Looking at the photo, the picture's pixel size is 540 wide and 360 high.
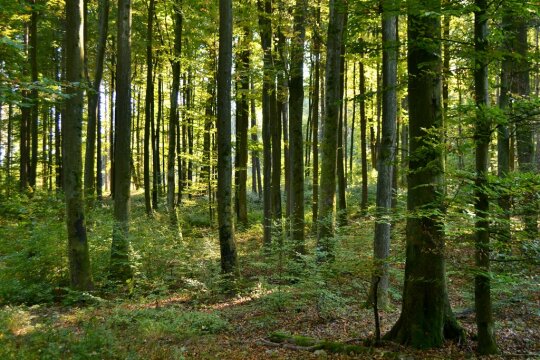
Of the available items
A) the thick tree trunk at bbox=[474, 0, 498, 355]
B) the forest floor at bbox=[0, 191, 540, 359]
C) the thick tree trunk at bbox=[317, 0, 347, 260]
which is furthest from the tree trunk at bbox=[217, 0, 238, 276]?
the thick tree trunk at bbox=[474, 0, 498, 355]

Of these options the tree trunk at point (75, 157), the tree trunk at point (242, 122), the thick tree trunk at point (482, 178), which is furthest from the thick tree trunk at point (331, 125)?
the tree trunk at point (75, 157)

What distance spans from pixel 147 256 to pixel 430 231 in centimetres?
809

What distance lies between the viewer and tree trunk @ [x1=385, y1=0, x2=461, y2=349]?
560cm

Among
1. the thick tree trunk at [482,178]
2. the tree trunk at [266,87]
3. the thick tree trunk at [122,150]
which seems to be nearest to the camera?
the thick tree trunk at [482,178]

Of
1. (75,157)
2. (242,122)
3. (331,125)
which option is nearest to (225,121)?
(331,125)

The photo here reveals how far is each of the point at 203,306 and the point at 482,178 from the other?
7121mm

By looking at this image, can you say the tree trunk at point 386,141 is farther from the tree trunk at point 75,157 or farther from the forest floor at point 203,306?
the tree trunk at point 75,157

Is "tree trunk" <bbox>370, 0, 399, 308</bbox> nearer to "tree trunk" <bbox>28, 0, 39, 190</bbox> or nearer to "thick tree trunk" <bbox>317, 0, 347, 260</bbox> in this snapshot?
"thick tree trunk" <bbox>317, 0, 347, 260</bbox>

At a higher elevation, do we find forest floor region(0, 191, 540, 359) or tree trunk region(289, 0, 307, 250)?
tree trunk region(289, 0, 307, 250)

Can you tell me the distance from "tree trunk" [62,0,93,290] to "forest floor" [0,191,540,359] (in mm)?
657

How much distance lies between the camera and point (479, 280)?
5203 millimetres

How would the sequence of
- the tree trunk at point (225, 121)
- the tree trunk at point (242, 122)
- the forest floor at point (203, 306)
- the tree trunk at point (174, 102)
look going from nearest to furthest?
the forest floor at point (203, 306), the tree trunk at point (225, 121), the tree trunk at point (242, 122), the tree trunk at point (174, 102)

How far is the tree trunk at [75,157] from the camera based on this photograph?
8.42 m

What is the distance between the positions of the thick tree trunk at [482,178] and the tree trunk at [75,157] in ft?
23.8
